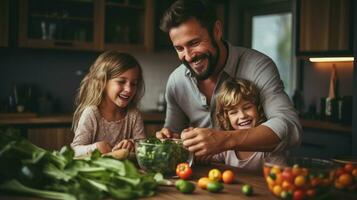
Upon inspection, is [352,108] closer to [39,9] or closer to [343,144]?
[343,144]

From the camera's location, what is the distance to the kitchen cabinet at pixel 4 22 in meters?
3.93

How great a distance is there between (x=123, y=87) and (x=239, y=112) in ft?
2.40

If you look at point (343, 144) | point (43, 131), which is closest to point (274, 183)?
point (343, 144)

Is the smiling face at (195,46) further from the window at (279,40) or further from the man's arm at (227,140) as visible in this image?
the window at (279,40)

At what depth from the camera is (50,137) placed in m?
3.93

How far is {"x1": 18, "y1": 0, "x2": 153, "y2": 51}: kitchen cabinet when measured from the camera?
416 centimetres

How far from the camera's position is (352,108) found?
3.47 m

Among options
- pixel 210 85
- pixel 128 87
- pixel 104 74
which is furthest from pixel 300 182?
pixel 104 74

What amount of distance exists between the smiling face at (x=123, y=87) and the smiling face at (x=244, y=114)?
0.64 m

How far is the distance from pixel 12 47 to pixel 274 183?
Result: 11.1 ft

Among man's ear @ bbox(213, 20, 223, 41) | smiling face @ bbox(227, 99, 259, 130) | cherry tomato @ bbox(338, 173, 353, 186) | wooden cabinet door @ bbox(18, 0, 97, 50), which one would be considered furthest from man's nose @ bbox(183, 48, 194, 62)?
wooden cabinet door @ bbox(18, 0, 97, 50)

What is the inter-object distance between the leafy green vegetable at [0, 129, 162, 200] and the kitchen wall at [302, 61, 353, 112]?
330 centimetres

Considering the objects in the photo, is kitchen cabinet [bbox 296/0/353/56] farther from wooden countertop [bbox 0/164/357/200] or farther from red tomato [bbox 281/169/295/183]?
red tomato [bbox 281/169/295/183]

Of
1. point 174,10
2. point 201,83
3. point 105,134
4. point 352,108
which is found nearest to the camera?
point 174,10
